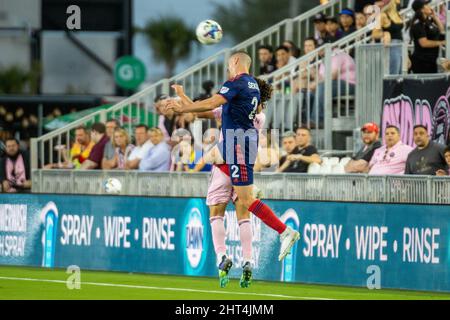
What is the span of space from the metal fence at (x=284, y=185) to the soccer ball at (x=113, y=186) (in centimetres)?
30

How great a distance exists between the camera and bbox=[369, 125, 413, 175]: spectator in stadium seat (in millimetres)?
19922

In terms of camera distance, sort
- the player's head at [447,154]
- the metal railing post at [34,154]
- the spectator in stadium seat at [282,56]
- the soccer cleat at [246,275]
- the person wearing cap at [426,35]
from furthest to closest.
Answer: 1. the metal railing post at [34,154]
2. the spectator in stadium seat at [282,56]
3. the person wearing cap at [426,35]
4. the player's head at [447,154]
5. the soccer cleat at [246,275]

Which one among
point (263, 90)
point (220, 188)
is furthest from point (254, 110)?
point (220, 188)

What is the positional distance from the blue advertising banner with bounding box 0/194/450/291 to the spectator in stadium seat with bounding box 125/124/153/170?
130 centimetres

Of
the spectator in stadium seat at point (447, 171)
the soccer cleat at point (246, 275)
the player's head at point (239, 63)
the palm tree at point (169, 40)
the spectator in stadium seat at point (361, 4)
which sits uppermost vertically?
the palm tree at point (169, 40)

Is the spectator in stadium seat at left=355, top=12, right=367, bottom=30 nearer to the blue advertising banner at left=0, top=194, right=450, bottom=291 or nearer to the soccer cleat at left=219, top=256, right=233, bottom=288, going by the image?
the blue advertising banner at left=0, top=194, right=450, bottom=291

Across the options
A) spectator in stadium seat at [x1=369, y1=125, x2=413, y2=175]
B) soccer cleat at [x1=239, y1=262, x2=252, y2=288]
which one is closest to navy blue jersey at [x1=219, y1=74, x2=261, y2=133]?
soccer cleat at [x1=239, y1=262, x2=252, y2=288]

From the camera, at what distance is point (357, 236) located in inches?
734

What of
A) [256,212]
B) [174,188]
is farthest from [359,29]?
[256,212]

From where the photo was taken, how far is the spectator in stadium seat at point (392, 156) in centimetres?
1992

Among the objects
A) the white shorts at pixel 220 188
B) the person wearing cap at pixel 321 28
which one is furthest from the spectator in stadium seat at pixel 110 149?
the white shorts at pixel 220 188

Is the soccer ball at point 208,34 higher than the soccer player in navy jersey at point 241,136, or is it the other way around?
the soccer ball at point 208,34

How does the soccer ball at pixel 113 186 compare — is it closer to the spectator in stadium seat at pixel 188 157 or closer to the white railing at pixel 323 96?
the spectator in stadium seat at pixel 188 157

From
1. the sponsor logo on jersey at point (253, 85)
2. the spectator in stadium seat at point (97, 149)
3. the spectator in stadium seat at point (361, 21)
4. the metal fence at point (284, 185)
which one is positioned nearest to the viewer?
the sponsor logo on jersey at point (253, 85)
